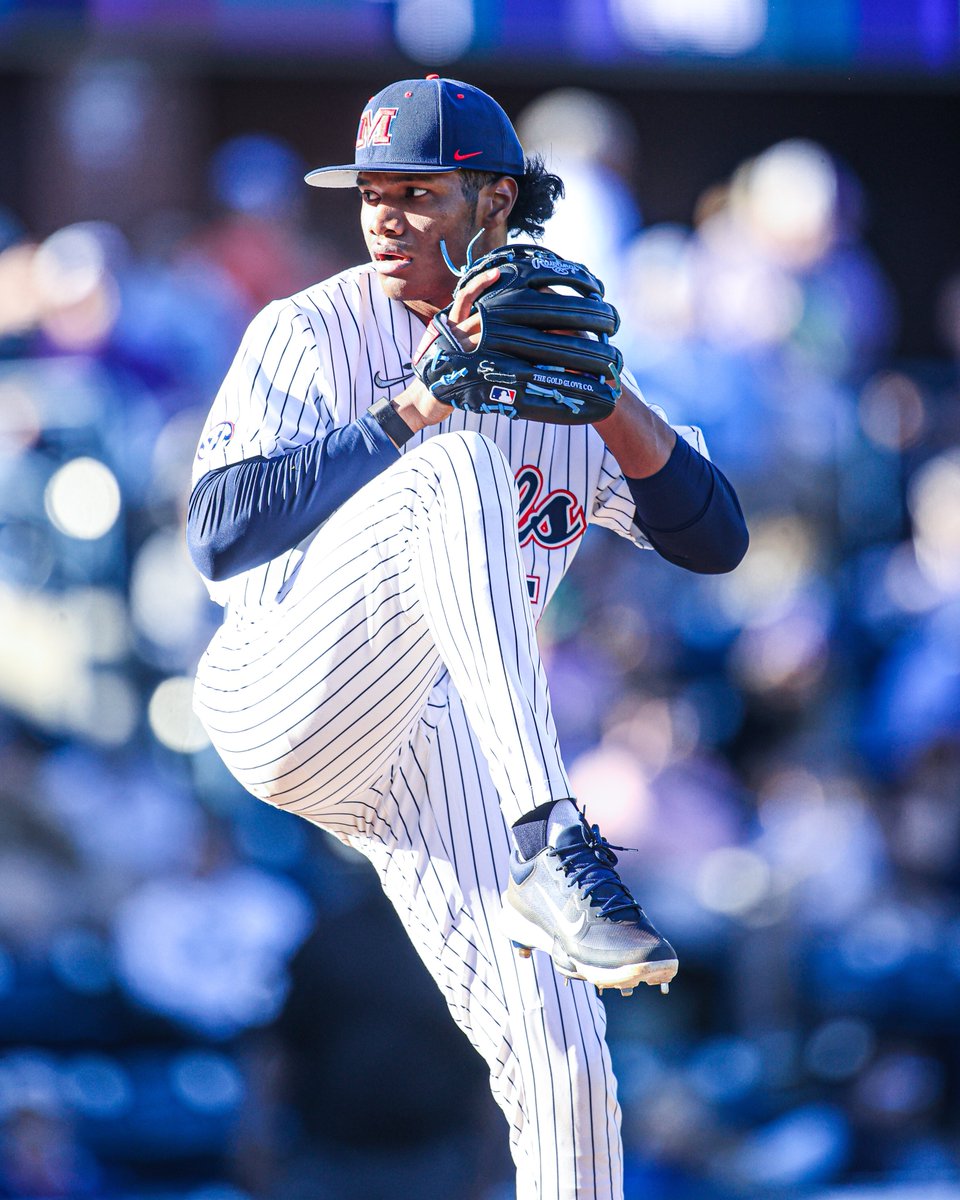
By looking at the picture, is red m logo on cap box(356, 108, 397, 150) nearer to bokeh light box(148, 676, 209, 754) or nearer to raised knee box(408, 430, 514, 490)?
raised knee box(408, 430, 514, 490)

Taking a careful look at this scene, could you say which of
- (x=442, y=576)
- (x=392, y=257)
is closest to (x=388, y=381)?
(x=392, y=257)

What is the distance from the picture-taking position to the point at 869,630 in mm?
6184

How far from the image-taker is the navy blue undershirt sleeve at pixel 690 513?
118 inches

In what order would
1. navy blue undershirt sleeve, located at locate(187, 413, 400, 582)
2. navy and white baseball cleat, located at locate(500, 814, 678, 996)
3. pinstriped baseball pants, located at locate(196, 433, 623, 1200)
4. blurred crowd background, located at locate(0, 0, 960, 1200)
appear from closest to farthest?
navy and white baseball cleat, located at locate(500, 814, 678, 996)
pinstriped baseball pants, located at locate(196, 433, 623, 1200)
navy blue undershirt sleeve, located at locate(187, 413, 400, 582)
blurred crowd background, located at locate(0, 0, 960, 1200)

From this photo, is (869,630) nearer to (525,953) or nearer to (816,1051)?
(816,1051)

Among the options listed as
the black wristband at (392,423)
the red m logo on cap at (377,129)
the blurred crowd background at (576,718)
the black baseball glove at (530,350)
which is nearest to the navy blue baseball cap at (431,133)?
the red m logo on cap at (377,129)

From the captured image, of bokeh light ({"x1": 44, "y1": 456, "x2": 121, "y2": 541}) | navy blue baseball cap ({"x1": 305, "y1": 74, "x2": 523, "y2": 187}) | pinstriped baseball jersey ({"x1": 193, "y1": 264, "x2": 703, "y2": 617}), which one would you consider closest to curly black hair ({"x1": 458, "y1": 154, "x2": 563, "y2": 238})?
navy blue baseball cap ({"x1": 305, "y1": 74, "x2": 523, "y2": 187})

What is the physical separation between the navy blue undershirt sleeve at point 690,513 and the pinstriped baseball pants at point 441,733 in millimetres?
453

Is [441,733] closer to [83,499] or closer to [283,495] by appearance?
[283,495]

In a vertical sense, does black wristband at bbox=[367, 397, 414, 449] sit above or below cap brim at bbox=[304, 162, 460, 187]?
below

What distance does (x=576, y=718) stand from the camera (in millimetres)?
5801

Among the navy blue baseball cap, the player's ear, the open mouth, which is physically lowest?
the open mouth

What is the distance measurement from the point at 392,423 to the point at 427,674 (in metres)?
0.39

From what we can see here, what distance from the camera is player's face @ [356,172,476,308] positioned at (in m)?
2.88
